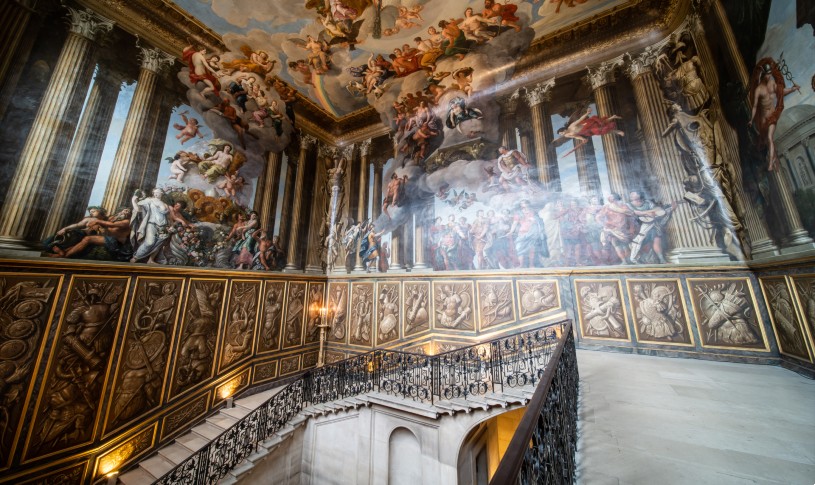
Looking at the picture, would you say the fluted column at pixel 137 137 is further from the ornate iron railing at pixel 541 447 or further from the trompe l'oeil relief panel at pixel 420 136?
the ornate iron railing at pixel 541 447

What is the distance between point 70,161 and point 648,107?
12.5m

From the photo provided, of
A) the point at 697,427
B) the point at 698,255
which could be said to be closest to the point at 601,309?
the point at 698,255

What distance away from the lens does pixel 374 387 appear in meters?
6.86

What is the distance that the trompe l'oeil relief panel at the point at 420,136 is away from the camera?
495 centimetres

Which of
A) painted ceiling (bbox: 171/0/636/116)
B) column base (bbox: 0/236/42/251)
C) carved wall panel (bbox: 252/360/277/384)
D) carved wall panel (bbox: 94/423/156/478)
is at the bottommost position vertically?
carved wall panel (bbox: 94/423/156/478)

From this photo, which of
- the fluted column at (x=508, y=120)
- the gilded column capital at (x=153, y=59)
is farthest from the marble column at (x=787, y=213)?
the gilded column capital at (x=153, y=59)

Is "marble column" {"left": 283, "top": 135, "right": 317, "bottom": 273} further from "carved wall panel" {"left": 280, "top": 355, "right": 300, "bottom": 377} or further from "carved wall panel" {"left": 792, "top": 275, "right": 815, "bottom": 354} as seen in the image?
"carved wall panel" {"left": 792, "top": 275, "right": 815, "bottom": 354}

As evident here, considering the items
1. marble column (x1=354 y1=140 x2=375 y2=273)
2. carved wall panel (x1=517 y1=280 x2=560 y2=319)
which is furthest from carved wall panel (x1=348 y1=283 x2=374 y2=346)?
carved wall panel (x1=517 y1=280 x2=560 y2=319)

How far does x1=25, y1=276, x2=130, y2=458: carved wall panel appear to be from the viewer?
4.79 m

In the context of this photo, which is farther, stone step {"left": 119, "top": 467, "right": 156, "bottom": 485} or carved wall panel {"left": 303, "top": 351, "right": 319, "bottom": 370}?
carved wall panel {"left": 303, "top": 351, "right": 319, "bottom": 370}

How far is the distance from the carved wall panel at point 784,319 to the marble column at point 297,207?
1115cm

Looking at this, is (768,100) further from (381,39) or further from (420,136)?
(381,39)

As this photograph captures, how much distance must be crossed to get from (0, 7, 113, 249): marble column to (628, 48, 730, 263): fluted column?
40.4 ft

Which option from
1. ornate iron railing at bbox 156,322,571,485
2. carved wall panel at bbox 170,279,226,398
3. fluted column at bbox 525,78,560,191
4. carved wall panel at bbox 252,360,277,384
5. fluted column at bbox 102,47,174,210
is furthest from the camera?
carved wall panel at bbox 252,360,277,384
